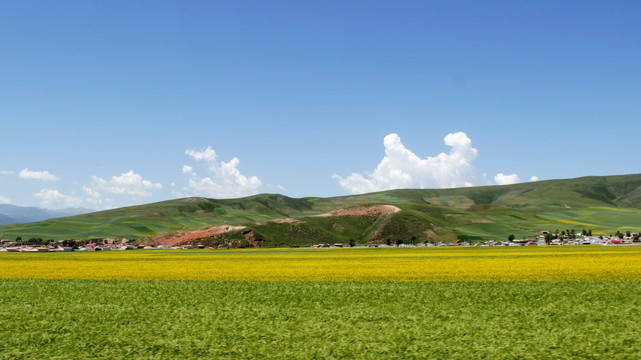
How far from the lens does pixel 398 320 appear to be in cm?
2795

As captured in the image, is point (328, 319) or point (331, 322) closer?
point (331, 322)

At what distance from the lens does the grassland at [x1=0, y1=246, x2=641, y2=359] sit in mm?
21922

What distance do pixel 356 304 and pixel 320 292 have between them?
6.74 meters

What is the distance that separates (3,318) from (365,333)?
21996mm

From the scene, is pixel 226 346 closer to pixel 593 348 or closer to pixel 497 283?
pixel 593 348

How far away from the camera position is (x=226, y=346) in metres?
22.8

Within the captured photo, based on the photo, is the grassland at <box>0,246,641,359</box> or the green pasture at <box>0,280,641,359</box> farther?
the grassland at <box>0,246,641,359</box>

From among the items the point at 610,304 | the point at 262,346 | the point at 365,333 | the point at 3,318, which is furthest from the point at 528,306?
the point at 3,318

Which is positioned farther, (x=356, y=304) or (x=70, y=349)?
(x=356, y=304)

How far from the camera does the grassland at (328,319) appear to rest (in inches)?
863

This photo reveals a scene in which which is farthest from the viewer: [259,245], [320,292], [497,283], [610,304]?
[259,245]

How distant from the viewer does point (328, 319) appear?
28688mm

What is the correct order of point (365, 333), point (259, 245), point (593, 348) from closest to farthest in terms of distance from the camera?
point (593, 348), point (365, 333), point (259, 245)

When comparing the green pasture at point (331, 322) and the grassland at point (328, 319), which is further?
the grassland at point (328, 319)
